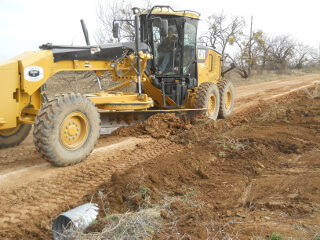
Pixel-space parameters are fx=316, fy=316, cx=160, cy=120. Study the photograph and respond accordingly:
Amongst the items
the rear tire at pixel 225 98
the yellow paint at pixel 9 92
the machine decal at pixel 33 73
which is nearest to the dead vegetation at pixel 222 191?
the yellow paint at pixel 9 92

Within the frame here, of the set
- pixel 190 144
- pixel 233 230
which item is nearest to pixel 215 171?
pixel 190 144

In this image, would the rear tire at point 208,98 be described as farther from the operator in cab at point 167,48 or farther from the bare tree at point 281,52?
the bare tree at point 281,52

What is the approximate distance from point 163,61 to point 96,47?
7.73 feet

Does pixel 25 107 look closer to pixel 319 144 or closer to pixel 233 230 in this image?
pixel 233 230

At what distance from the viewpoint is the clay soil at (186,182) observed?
3180 millimetres

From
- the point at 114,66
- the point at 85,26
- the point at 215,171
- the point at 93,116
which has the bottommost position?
the point at 215,171

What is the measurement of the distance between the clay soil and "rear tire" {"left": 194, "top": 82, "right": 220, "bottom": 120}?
856 mm

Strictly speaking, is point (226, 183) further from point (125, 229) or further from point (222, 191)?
point (125, 229)

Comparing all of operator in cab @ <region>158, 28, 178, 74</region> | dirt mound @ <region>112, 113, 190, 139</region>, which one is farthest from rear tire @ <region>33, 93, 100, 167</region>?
operator in cab @ <region>158, 28, 178, 74</region>

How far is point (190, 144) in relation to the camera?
6148mm

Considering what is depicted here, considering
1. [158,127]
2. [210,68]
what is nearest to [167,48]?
[210,68]

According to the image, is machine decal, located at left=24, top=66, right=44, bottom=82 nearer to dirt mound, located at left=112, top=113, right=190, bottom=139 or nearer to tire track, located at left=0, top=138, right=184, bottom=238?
tire track, located at left=0, top=138, right=184, bottom=238

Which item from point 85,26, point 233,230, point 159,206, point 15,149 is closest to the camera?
point 233,230

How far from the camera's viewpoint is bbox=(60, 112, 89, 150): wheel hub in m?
4.89
